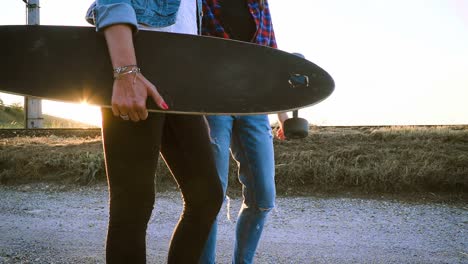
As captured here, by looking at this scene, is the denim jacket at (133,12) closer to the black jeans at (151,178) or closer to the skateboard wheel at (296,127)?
the black jeans at (151,178)

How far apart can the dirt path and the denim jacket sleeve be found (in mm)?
2058

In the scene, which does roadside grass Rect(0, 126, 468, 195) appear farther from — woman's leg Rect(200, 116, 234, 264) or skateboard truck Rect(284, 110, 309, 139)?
woman's leg Rect(200, 116, 234, 264)

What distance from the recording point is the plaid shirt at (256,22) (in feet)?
6.64

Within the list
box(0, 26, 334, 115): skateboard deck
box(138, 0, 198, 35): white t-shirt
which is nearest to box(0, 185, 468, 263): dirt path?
box(0, 26, 334, 115): skateboard deck

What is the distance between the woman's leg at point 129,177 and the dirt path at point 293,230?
5.39 feet

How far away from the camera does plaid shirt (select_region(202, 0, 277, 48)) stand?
203 centimetres

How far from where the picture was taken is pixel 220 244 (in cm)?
321

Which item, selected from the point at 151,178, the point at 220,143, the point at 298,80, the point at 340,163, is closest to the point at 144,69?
the point at 151,178

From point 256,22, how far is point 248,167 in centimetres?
78

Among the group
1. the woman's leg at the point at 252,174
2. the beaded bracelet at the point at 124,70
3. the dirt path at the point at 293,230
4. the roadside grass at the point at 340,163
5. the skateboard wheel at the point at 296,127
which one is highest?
the beaded bracelet at the point at 124,70

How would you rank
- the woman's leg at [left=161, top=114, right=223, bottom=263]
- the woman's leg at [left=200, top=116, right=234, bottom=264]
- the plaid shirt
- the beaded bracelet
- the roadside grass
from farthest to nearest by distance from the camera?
1. the roadside grass
2. the plaid shirt
3. the woman's leg at [left=200, top=116, right=234, bottom=264]
4. the woman's leg at [left=161, top=114, right=223, bottom=263]
5. the beaded bracelet

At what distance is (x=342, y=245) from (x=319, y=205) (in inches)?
48.3

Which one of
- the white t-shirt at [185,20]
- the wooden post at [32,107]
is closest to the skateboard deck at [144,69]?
the white t-shirt at [185,20]

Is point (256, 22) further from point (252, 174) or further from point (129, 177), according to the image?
point (129, 177)
